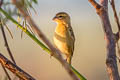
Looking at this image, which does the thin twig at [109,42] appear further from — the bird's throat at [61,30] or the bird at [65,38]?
the bird's throat at [61,30]

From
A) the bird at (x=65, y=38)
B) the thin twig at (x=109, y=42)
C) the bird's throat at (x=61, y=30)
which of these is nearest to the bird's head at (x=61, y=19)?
the bird at (x=65, y=38)

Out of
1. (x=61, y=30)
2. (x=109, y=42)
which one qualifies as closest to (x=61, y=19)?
(x=61, y=30)

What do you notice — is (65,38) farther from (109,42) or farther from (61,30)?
(109,42)

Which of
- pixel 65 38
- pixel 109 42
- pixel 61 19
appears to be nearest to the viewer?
pixel 109 42

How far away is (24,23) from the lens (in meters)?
1.07

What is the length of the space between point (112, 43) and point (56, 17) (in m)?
2.29

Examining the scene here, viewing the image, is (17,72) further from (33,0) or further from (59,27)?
(59,27)

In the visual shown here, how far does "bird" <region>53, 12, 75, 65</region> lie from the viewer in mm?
2760

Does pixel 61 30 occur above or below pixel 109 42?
below

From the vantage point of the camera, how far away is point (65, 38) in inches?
113

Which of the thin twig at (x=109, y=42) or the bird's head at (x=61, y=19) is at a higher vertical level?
the thin twig at (x=109, y=42)

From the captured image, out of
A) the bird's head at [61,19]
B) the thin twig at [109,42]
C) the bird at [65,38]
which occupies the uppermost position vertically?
the thin twig at [109,42]

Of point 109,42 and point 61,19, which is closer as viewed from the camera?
point 109,42

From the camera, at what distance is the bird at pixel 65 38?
9.05ft
